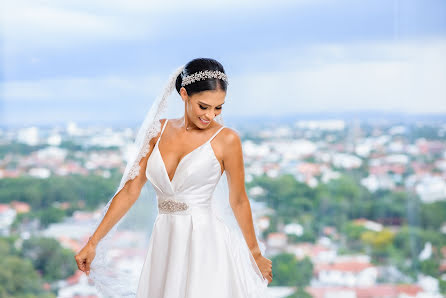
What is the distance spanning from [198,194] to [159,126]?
284 millimetres

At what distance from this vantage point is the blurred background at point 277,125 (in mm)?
4246

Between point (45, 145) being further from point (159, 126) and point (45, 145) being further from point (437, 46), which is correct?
point (437, 46)

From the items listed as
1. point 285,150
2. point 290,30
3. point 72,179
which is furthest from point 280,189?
point 72,179

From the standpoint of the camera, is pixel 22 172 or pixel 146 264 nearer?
pixel 146 264

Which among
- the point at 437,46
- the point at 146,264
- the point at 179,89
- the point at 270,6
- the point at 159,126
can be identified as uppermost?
the point at 270,6

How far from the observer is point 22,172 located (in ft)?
14.5

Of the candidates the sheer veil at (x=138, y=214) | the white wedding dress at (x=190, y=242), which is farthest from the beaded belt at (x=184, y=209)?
the sheer veil at (x=138, y=214)

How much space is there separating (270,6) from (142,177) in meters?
2.69

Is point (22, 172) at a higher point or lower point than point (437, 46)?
lower

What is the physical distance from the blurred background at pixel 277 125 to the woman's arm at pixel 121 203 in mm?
2261

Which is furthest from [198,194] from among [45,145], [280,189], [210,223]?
[45,145]

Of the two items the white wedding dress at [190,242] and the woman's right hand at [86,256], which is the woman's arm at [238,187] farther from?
the woman's right hand at [86,256]

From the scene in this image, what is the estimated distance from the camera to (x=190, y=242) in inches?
74.2

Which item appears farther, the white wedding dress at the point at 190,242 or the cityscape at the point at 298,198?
the cityscape at the point at 298,198
